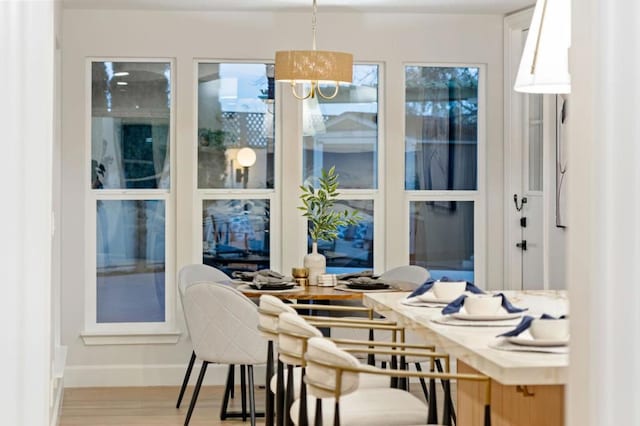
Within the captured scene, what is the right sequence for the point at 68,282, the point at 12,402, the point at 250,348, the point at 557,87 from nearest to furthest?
the point at 12,402
the point at 557,87
the point at 250,348
the point at 68,282

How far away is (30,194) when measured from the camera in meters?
1.28

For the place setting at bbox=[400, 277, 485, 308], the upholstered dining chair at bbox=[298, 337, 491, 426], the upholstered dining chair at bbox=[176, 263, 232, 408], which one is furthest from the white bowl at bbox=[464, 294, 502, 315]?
the upholstered dining chair at bbox=[176, 263, 232, 408]

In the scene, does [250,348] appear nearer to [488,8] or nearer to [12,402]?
[488,8]

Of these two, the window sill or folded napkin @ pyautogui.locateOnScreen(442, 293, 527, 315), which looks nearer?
folded napkin @ pyautogui.locateOnScreen(442, 293, 527, 315)

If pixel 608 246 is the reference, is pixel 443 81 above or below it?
above

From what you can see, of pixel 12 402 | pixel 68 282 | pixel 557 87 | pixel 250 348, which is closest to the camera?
Answer: pixel 12 402

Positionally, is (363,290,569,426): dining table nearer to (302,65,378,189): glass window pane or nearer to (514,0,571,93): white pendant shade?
(514,0,571,93): white pendant shade

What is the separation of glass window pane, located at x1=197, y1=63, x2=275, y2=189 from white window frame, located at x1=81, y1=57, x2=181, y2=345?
8.8 inches

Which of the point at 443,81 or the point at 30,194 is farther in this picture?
the point at 443,81

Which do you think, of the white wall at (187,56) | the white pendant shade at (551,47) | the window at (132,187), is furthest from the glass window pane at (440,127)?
the white pendant shade at (551,47)

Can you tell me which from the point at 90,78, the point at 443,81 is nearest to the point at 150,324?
the point at 90,78

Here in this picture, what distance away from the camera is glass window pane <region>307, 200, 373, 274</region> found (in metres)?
7.00

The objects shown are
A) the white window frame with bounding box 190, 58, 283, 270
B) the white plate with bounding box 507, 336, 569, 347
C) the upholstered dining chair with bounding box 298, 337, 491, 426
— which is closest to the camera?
the white plate with bounding box 507, 336, 569, 347

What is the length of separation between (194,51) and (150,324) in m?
1.91
